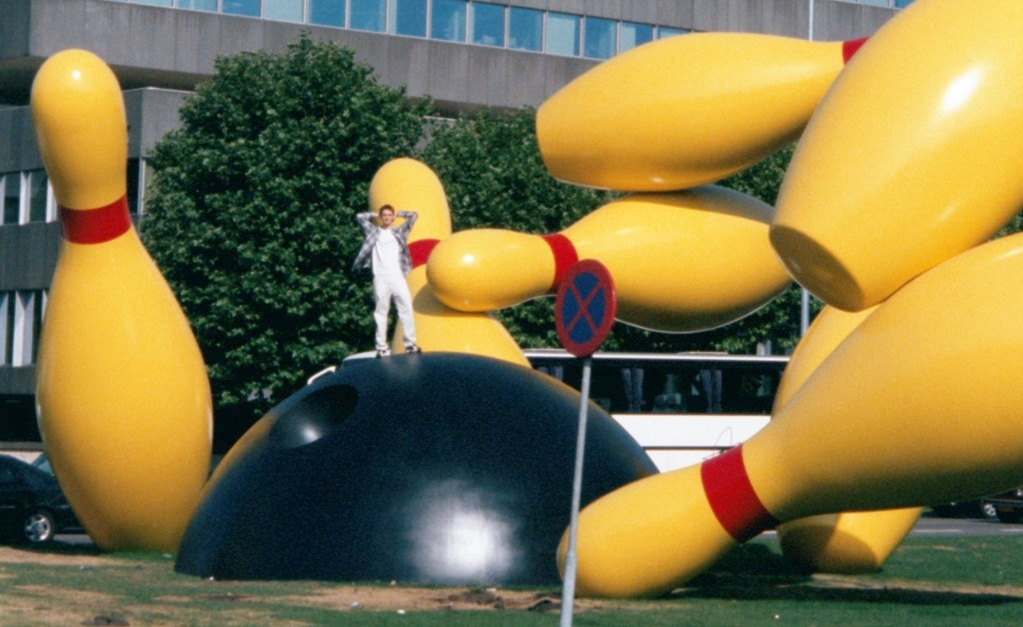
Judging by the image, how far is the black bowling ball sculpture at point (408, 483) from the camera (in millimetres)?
10969

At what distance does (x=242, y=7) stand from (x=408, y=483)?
33224mm

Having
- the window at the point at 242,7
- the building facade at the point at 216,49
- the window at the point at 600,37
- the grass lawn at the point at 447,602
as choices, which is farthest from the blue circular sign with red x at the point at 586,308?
the window at the point at 600,37


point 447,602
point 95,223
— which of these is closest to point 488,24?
point 95,223

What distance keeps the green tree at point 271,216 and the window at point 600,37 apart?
60.3ft

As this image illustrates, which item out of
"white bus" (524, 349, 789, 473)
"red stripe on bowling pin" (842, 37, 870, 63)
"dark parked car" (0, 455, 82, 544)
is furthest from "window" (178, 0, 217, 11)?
"red stripe on bowling pin" (842, 37, 870, 63)

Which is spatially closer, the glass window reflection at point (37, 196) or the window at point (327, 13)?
the glass window reflection at point (37, 196)

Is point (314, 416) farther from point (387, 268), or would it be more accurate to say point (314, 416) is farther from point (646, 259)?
point (646, 259)

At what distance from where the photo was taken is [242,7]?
42.4m

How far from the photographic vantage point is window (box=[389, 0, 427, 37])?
43.9 m

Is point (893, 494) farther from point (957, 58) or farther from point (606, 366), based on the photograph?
point (606, 366)

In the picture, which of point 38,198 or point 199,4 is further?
point 199,4

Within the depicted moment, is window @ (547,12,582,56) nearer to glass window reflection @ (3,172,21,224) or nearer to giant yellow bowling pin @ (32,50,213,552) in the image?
glass window reflection @ (3,172,21,224)

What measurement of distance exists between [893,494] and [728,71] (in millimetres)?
3664

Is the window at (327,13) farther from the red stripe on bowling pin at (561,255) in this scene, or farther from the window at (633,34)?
the red stripe on bowling pin at (561,255)
